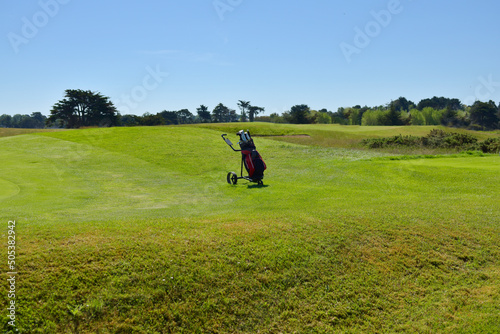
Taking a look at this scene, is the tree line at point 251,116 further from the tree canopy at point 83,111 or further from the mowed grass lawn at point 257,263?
the mowed grass lawn at point 257,263

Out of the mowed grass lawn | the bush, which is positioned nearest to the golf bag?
the mowed grass lawn

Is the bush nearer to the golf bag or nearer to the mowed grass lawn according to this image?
the mowed grass lawn

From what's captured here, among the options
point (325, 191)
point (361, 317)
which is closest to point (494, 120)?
point (325, 191)

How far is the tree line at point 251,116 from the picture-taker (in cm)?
8312

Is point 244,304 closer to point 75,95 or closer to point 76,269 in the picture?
point 76,269

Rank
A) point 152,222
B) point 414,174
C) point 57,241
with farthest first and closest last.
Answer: point 414,174 → point 152,222 → point 57,241

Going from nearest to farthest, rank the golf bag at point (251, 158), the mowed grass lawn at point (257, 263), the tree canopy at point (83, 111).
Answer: the mowed grass lawn at point (257, 263)
the golf bag at point (251, 158)
the tree canopy at point (83, 111)

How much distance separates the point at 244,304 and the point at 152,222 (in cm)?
403

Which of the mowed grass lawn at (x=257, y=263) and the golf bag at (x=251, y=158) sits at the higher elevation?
the golf bag at (x=251, y=158)

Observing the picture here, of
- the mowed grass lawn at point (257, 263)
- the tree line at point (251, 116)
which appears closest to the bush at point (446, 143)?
the mowed grass lawn at point (257, 263)

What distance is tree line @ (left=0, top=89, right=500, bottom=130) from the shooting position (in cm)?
8312

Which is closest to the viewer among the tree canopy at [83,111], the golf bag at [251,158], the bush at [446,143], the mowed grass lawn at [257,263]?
the mowed grass lawn at [257,263]

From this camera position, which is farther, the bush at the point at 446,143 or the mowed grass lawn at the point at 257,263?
the bush at the point at 446,143

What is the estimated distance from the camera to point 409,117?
380 feet
